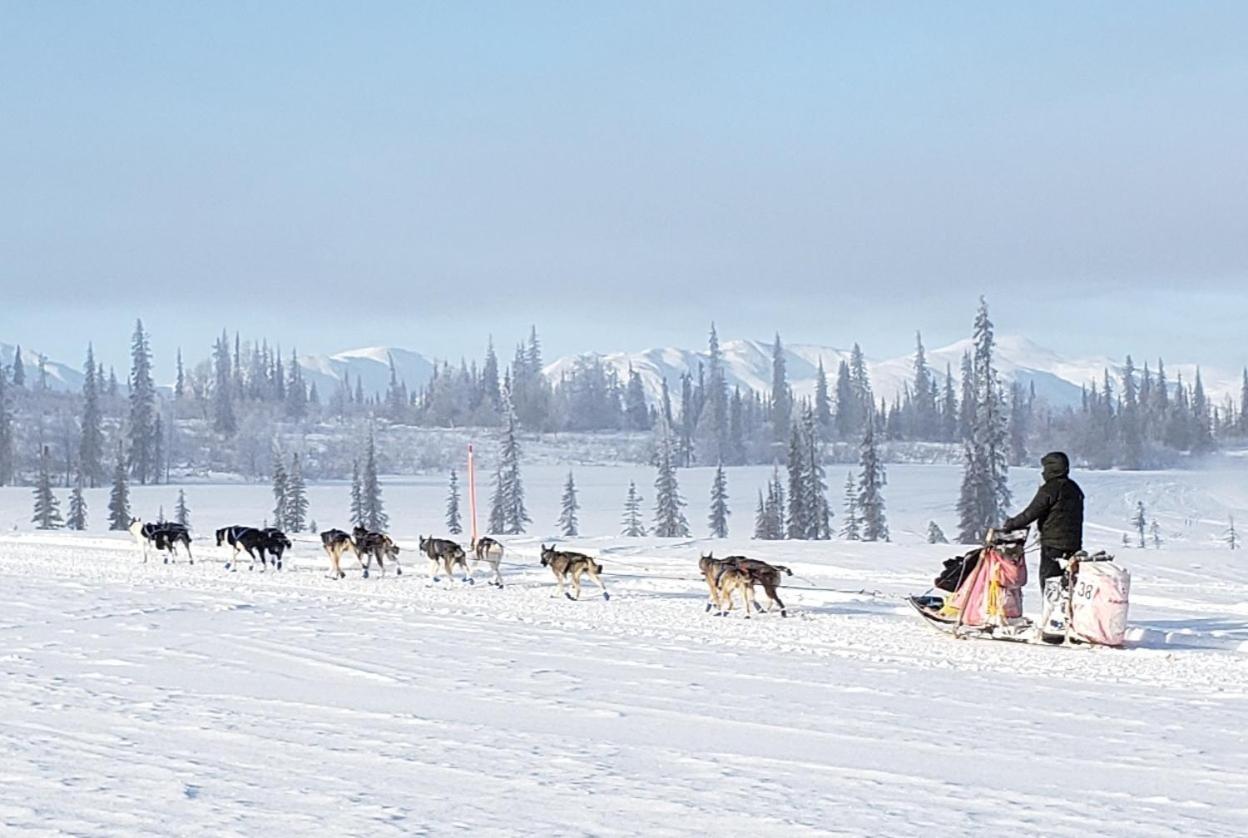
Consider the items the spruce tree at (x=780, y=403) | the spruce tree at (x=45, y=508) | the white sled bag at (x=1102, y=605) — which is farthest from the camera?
the spruce tree at (x=780, y=403)

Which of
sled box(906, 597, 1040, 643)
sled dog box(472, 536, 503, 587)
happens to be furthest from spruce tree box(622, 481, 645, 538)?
sled box(906, 597, 1040, 643)

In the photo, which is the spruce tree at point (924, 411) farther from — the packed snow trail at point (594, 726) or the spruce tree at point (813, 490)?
Answer: the packed snow trail at point (594, 726)

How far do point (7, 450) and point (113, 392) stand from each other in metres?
78.8

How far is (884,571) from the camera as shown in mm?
20766

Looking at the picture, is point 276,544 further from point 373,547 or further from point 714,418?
point 714,418

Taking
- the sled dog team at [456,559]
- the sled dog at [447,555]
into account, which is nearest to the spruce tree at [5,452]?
the sled dog team at [456,559]

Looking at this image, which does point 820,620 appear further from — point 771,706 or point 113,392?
point 113,392

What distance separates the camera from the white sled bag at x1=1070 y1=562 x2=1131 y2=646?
11859 mm

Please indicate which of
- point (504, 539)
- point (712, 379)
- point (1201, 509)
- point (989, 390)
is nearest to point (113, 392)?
point (712, 379)

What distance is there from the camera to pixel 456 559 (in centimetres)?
1881

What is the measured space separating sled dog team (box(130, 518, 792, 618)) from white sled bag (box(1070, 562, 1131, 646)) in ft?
11.2

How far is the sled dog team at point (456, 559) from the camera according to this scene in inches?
578

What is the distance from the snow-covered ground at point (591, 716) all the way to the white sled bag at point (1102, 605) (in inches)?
9.3

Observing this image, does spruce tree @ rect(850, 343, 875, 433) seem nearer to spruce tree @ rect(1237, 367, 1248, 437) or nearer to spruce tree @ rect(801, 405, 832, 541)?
spruce tree @ rect(1237, 367, 1248, 437)
